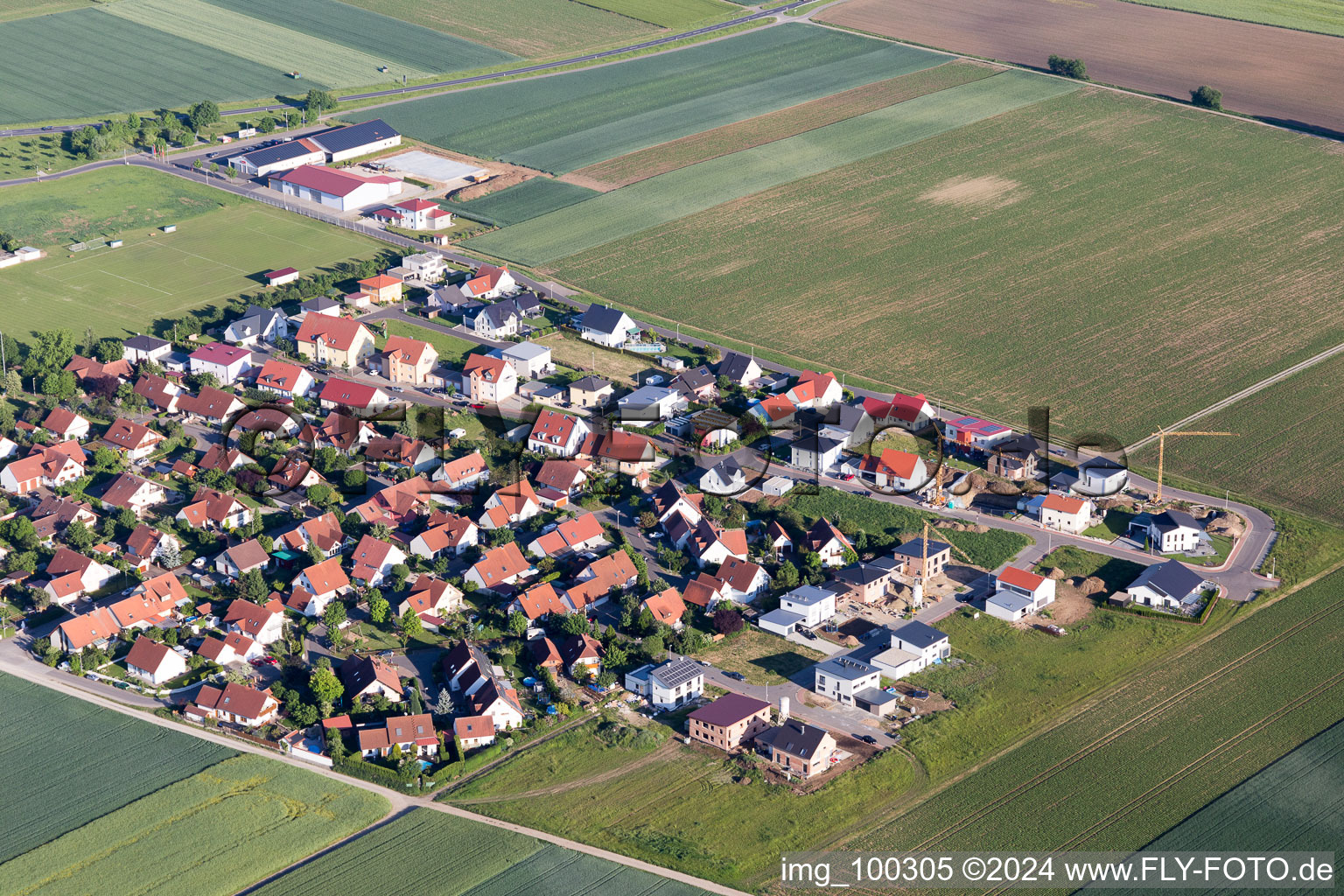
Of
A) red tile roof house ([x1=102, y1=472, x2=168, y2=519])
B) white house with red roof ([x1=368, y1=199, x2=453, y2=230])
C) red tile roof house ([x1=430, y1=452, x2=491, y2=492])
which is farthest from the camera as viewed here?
white house with red roof ([x1=368, y1=199, x2=453, y2=230])

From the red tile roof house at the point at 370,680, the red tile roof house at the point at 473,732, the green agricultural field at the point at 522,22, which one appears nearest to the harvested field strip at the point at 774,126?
the green agricultural field at the point at 522,22

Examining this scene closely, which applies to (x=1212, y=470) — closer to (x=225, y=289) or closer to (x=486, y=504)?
(x=486, y=504)

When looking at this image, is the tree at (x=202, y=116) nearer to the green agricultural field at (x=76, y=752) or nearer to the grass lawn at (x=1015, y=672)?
the green agricultural field at (x=76, y=752)

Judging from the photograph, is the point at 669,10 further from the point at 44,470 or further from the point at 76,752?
the point at 76,752

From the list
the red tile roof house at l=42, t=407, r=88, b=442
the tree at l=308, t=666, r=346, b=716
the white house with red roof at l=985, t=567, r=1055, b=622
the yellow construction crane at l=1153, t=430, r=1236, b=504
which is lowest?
the tree at l=308, t=666, r=346, b=716

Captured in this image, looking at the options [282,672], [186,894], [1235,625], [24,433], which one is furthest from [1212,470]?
[24,433]

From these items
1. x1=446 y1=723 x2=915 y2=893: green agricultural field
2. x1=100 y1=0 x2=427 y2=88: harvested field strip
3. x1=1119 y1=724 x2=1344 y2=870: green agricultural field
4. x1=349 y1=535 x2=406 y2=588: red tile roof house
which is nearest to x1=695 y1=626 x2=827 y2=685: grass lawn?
x1=446 y1=723 x2=915 y2=893: green agricultural field

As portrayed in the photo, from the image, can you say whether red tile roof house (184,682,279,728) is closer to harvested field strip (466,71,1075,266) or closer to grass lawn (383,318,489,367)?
grass lawn (383,318,489,367)

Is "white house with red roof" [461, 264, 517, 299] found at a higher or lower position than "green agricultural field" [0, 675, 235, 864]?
higher

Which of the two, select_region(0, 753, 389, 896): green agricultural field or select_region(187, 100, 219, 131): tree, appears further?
select_region(187, 100, 219, 131): tree
